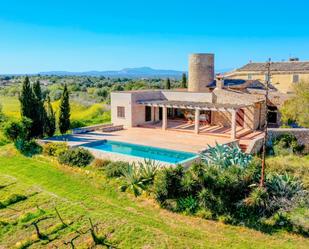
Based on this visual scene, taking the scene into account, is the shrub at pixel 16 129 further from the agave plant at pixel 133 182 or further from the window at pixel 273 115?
the window at pixel 273 115

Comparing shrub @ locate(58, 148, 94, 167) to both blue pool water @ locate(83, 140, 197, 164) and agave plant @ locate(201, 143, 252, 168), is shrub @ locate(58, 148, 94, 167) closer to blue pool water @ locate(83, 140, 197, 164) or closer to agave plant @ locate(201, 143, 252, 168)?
blue pool water @ locate(83, 140, 197, 164)

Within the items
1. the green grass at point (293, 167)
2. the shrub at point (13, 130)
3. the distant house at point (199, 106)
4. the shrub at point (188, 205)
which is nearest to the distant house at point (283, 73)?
the distant house at point (199, 106)

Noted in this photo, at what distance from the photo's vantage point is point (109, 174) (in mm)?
19391

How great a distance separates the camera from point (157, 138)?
1114 inches

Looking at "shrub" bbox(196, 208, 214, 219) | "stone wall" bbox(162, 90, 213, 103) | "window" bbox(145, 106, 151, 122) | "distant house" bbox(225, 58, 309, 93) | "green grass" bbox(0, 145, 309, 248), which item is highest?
"distant house" bbox(225, 58, 309, 93)

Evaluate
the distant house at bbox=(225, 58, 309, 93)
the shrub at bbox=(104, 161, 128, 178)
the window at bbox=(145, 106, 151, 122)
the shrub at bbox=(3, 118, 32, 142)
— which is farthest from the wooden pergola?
the distant house at bbox=(225, 58, 309, 93)

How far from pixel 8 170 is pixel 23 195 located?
5.43m

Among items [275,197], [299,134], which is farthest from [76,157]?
[299,134]

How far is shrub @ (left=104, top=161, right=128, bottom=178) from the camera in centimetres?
1938

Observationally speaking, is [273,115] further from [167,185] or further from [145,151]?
[167,185]

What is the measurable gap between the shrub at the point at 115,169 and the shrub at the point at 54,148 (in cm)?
523

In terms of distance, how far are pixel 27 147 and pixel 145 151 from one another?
9.73 m

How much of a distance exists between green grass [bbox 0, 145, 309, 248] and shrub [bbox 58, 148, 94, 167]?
180 centimetres

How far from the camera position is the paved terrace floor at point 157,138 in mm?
25281
